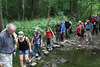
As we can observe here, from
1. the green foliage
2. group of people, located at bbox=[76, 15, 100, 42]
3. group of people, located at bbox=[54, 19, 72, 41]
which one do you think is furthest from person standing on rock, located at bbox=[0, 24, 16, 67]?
the green foliage

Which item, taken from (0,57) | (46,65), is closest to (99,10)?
(46,65)

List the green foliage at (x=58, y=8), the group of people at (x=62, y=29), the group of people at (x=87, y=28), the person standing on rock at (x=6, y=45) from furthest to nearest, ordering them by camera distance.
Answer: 1. the green foliage at (x=58, y=8)
2. the group of people at (x=62, y=29)
3. the group of people at (x=87, y=28)
4. the person standing on rock at (x=6, y=45)

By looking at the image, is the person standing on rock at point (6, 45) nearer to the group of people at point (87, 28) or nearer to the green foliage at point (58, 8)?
the group of people at point (87, 28)

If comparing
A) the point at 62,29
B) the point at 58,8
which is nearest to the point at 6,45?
the point at 62,29

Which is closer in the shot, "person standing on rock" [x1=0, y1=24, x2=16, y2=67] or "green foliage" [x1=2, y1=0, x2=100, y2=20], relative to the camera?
"person standing on rock" [x1=0, y1=24, x2=16, y2=67]

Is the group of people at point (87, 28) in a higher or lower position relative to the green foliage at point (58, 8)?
lower

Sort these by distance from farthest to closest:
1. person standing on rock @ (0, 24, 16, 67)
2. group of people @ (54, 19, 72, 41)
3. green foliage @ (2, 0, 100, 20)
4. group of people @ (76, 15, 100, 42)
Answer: green foliage @ (2, 0, 100, 20) → group of people @ (54, 19, 72, 41) → group of people @ (76, 15, 100, 42) → person standing on rock @ (0, 24, 16, 67)

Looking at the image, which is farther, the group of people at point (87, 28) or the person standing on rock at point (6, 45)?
the group of people at point (87, 28)

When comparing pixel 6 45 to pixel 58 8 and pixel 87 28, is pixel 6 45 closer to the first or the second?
pixel 87 28

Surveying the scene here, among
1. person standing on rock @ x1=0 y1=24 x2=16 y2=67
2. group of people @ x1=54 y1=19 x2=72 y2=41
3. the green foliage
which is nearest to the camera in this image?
person standing on rock @ x1=0 y1=24 x2=16 y2=67

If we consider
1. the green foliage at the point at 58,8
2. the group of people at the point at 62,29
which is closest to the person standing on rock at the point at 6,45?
the group of people at the point at 62,29

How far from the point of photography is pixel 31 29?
12.4 metres

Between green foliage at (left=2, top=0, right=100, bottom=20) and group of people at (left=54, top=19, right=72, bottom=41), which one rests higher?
green foliage at (left=2, top=0, right=100, bottom=20)

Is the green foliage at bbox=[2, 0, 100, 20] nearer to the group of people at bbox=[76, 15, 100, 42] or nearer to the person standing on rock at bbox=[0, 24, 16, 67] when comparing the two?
the group of people at bbox=[76, 15, 100, 42]
